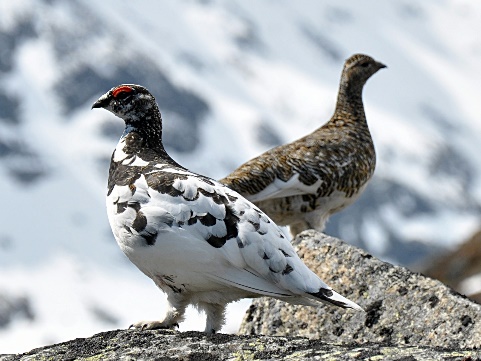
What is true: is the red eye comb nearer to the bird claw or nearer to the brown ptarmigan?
the bird claw

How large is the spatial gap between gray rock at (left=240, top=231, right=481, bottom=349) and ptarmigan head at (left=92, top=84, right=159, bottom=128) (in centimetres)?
169

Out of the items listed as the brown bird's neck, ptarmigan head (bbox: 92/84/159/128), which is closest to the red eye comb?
ptarmigan head (bbox: 92/84/159/128)

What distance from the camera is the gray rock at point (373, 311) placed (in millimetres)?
7160

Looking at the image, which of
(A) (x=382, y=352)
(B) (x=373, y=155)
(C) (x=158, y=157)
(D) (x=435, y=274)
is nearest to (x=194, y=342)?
(A) (x=382, y=352)

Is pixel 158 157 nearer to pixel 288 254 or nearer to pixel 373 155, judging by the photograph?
pixel 288 254

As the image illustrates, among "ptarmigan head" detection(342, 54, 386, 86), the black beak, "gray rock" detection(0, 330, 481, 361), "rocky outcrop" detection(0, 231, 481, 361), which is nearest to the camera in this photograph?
"gray rock" detection(0, 330, 481, 361)

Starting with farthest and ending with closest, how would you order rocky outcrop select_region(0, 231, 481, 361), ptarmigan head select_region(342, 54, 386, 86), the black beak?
1. ptarmigan head select_region(342, 54, 386, 86)
2. the black beak
3. rocky outcrop select_region(0, 231, 481, 361)

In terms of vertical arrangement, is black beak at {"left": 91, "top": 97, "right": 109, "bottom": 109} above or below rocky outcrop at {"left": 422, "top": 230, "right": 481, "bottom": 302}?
below

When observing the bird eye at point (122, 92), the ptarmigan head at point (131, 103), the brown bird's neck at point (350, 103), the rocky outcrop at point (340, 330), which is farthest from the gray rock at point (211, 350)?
the brown bird's neck at point (350, 103)

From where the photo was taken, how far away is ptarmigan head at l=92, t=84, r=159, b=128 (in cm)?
772

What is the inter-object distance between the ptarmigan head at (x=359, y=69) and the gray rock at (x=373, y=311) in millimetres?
4840

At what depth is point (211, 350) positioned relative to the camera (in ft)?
18.6

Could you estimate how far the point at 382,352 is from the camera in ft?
17.3

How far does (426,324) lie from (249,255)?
5.21ft
